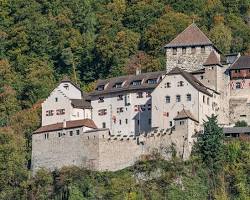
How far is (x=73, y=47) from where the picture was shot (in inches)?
4761

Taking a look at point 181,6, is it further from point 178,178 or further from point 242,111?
point 178,178

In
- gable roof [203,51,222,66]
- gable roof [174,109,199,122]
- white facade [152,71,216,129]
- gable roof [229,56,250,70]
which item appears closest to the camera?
gable roof [174,109,199,122]

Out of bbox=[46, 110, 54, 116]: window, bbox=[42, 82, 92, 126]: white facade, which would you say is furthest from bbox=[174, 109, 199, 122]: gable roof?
bbox=[46, 110, 54, 116]: window

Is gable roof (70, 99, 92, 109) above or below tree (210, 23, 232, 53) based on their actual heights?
below

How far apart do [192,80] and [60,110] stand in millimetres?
9982

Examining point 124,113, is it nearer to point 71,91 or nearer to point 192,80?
point 71,91

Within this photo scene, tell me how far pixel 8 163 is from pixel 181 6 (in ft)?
121

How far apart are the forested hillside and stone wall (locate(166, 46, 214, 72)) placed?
10728 millimetres

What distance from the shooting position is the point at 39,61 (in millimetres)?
120312

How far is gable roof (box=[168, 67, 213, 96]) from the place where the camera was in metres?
93.1

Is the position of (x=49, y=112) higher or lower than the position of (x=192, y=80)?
lower

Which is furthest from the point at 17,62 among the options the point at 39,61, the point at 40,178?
the point at 40,178

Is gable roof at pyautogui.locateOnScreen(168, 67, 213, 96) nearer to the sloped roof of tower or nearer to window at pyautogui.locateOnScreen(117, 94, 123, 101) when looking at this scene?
the sloped roof of tower

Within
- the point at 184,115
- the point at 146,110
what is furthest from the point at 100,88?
the point at 184,115
